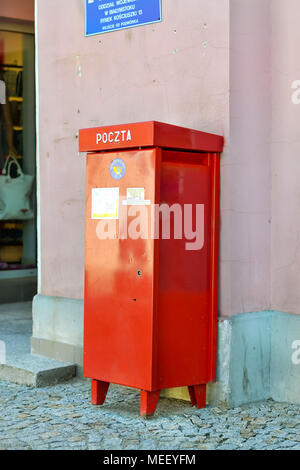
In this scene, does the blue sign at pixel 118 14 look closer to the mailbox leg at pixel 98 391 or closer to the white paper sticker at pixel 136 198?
the white paper sticker at pixel 136 198

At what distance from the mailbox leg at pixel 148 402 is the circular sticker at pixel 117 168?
139 cm

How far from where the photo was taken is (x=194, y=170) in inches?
195

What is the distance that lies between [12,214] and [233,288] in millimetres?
5225

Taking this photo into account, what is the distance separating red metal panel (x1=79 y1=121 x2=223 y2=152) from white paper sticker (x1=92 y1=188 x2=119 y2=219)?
28cm

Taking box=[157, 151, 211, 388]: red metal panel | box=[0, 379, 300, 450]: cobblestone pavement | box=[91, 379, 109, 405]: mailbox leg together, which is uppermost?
box=[157, 151, 211, 388]: red metal panel

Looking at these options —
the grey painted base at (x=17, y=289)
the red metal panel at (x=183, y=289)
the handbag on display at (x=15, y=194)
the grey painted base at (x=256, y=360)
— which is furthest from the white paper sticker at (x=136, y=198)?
the handbag on display at (x=15, y=194)

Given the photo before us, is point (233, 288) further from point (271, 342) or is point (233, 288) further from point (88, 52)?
point (88, 52)

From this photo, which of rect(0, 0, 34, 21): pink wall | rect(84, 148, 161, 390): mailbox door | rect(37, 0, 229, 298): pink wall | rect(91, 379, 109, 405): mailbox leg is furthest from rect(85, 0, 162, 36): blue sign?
rect(0, 0, 34, 21): pink wall

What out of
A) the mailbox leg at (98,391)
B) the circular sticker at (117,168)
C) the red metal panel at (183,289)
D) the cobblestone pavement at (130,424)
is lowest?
the cobblestone pavement at (130,424)

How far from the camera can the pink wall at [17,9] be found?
9289 mm

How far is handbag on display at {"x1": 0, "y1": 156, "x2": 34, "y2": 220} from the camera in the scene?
9.67m

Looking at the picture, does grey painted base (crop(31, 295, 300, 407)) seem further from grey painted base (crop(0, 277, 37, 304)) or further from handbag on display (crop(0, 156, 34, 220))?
handbag on display (crop(0, 156, 34, 220))
